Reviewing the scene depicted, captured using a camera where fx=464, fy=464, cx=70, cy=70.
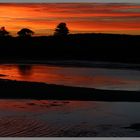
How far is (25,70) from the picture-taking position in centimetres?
280

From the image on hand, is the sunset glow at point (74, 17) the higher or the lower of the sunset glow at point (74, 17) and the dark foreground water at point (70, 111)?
the higher

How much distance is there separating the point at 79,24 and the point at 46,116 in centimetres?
59

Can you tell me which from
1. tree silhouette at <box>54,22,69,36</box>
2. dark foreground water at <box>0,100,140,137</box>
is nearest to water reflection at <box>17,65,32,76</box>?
dark foreground water at <box>0,100,140,137</box>

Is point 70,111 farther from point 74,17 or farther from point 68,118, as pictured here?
point 74,17

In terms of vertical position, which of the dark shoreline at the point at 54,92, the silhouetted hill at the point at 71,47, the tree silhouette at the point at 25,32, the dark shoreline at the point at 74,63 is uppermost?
the tree silhouette at the point at 25,32

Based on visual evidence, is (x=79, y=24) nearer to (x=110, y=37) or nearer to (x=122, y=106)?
(x=110, y=37)

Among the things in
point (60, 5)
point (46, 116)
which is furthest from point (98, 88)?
point (60, 5)

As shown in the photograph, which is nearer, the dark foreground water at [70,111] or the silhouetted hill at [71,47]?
the dark foreground water at [70,111]

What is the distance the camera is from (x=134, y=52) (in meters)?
2.79

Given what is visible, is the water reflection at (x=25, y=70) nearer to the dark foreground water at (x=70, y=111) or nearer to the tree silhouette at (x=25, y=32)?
the dark foreground water at (x=70, y=111)

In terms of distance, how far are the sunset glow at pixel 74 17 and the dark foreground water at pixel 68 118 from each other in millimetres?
450

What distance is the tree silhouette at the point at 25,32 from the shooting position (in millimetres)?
2836

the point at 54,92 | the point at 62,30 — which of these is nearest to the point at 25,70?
the point at 54,92

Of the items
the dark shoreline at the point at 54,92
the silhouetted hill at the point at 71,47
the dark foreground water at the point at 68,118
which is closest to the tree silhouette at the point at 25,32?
the silhouetted hill at the point at 71,47
